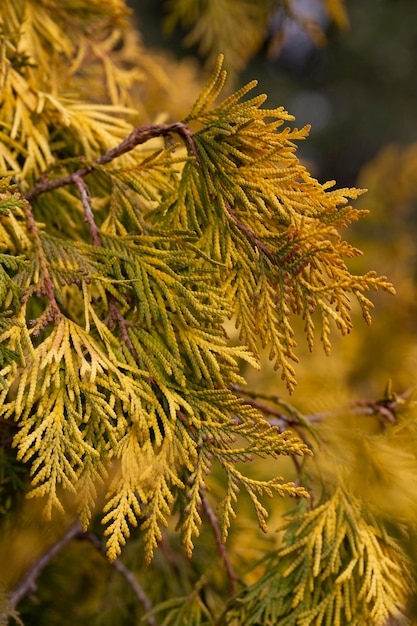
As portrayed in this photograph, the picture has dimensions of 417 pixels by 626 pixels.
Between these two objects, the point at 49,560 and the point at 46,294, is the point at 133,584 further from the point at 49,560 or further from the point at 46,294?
the point at 46,294

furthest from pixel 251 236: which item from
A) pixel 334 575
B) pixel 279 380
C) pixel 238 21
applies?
pixel 238 21

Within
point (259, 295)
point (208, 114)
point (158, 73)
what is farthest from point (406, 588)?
point (158, 73)

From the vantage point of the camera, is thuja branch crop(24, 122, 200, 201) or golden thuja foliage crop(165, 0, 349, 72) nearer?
thuja branch crop(24, 122, 200, 201)

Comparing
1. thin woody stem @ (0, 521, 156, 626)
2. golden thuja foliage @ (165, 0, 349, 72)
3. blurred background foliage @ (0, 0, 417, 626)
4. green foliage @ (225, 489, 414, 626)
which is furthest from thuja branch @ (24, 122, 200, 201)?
golden thuja foliage @ (165, 0, 349, 72)

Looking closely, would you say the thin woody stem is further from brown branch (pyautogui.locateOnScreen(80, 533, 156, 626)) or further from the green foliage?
the green foliage

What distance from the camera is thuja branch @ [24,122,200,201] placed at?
5.17 feet

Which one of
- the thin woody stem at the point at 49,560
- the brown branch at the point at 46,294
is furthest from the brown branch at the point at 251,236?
the thin woody stem at the point at 49,560

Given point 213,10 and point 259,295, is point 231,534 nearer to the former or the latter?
point 259,295

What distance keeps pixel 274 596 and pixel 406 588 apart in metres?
0.37

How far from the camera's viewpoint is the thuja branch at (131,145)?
1.58 meters

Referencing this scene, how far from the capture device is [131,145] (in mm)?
1683

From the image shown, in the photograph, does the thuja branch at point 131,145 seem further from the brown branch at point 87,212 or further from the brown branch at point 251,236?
the brown branch at point 251,236

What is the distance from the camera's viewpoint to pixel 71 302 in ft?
6.10

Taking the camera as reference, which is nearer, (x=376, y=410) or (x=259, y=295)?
(x=259, y=295)
